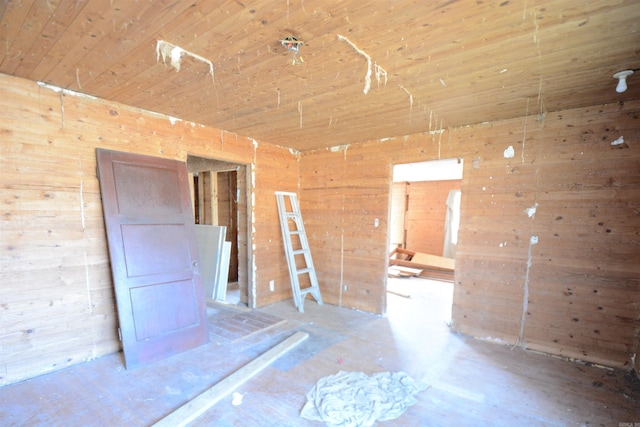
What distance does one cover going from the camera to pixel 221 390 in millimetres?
2107

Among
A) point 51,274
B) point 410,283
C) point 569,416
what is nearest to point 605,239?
point 569,416

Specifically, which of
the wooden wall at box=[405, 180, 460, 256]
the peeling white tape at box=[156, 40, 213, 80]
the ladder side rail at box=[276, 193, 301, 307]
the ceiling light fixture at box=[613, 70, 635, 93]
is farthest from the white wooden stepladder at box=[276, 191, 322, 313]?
the wooden wall at box=[405, 180, 460, 256]

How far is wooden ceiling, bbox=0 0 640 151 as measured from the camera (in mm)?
1332

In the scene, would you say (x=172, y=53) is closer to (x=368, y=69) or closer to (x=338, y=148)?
(x=368, y=69)

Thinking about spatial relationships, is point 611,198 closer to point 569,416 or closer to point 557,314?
point 557,314

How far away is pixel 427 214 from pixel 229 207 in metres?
5.10

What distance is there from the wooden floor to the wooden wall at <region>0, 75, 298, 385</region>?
0.27 metres

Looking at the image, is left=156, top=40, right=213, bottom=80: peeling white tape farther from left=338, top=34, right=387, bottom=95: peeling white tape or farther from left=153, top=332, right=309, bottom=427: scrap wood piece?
left=153, top=332, right=309, bottom=427: scrap wood piece

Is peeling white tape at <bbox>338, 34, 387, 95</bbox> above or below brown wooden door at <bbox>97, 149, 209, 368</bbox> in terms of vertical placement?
above

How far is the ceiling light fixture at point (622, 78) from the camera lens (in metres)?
1.88

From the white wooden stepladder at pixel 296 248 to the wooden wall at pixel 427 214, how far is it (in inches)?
169

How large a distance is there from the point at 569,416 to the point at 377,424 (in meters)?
1.35

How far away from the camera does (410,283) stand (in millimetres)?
5641

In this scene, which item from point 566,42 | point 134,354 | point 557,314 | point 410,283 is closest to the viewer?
point 566,42
